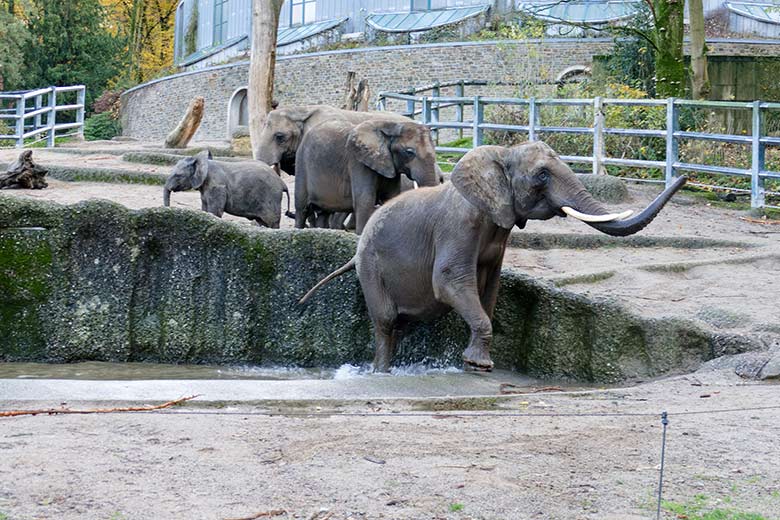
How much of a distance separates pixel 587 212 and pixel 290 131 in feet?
23.3

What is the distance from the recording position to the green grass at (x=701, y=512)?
5.45 m

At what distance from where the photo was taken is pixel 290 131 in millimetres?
15781

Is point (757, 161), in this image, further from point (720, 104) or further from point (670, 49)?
point (670, 49)

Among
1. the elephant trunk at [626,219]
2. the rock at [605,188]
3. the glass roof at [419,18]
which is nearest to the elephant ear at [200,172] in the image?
the rock at [605,188]

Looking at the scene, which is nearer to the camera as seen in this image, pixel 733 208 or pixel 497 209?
pixel 497 209

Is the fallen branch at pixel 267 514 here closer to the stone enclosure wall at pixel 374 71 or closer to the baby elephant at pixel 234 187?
the baby elephant at pixel 234 187

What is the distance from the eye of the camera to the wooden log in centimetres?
1833

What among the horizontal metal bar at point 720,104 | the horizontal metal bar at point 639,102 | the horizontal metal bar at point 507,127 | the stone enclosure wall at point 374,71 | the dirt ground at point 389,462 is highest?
the stone enclosure wall at point 374,71

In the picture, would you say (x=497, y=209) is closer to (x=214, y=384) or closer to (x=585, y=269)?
(x=214, y=384)

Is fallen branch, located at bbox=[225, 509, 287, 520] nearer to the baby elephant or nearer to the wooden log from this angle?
the baby elephant

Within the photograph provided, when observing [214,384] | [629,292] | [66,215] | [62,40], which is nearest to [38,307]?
[66,215]

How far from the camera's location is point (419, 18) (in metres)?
44.0

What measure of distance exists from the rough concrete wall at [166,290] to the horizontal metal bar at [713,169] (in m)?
9.41

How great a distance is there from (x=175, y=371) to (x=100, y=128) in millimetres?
43827
